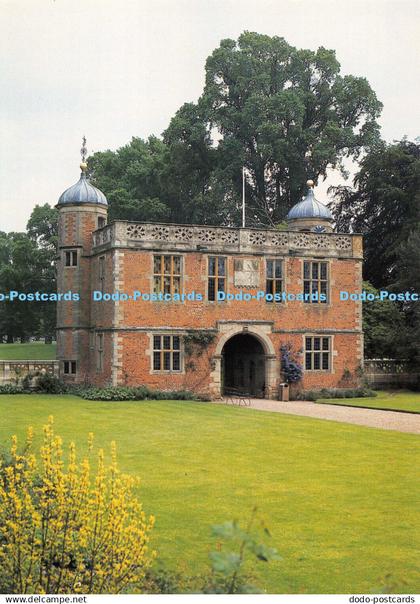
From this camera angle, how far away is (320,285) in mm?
33438

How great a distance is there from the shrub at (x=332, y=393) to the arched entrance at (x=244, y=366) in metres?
1.67

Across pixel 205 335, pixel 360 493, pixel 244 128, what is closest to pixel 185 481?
pixel 360 493

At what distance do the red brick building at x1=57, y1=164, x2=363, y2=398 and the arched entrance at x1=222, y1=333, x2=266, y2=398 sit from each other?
0.07 m

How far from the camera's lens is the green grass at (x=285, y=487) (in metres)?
8.91

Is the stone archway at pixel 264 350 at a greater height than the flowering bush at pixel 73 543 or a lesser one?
greater

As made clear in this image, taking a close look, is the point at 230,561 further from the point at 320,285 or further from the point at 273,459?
the point at 320,285

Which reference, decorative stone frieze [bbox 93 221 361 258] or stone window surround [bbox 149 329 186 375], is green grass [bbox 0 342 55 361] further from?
stone window surround [bbox 149 329 186 375]

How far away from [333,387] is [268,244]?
6.48 metres

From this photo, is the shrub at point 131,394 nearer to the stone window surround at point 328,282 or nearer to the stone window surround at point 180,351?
the stone window surround at point 180,351

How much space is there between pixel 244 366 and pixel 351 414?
1042 cm

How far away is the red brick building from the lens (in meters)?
30.6

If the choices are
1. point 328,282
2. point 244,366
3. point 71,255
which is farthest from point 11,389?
point 328,282

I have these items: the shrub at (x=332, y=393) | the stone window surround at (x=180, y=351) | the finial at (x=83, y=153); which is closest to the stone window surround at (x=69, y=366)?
the stone window surround at (x=180, y=351)

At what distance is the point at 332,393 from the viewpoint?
32.7 meters
